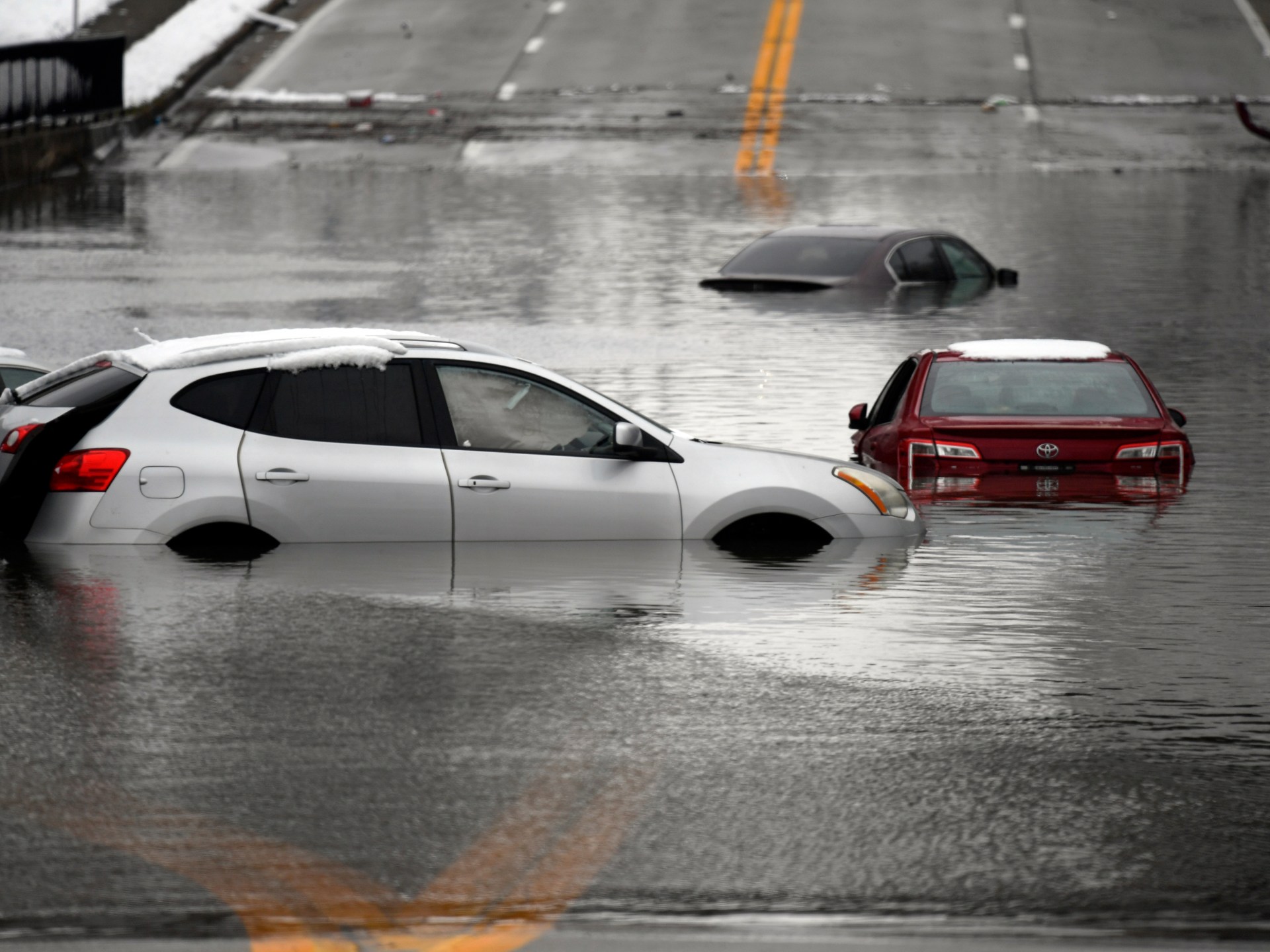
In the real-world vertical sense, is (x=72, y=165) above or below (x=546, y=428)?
below

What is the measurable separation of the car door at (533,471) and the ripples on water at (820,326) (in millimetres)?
339

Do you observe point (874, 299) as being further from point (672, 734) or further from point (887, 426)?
point (672, 734)

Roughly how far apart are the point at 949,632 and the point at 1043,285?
64.6 ft

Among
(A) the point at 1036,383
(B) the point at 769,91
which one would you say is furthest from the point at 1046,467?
(B) the point at 769,91

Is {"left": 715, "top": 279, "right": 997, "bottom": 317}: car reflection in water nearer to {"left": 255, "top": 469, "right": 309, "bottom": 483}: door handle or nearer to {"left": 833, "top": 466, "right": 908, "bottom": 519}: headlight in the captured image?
{"left": 833, "top": 466, "right": 908, "bottom": 519}: headlight

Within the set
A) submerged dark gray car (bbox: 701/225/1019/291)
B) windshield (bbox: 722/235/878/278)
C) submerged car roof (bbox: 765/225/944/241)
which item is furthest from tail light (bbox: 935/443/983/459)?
submerged car roof (bbox: 765/225/944/241)

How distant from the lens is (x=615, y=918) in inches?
233

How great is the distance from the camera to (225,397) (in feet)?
37.4

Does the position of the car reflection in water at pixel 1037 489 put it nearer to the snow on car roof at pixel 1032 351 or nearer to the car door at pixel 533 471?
the snow on car roof at pixel 1032 351

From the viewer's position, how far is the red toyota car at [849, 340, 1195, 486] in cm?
1446

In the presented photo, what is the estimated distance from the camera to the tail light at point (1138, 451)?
14.5m

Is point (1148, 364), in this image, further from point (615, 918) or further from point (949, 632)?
point (615, 918)

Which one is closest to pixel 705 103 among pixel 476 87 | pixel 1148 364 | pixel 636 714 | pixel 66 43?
pixel 476 87

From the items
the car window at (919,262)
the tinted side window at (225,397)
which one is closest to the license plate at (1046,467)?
the tinted side window at (225,397)
